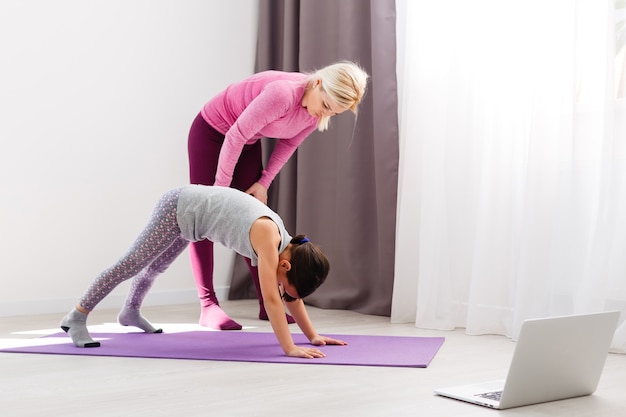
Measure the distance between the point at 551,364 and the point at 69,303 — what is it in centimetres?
241

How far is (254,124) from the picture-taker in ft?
9.62

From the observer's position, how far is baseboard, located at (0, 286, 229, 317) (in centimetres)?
351

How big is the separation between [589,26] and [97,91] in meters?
2.17

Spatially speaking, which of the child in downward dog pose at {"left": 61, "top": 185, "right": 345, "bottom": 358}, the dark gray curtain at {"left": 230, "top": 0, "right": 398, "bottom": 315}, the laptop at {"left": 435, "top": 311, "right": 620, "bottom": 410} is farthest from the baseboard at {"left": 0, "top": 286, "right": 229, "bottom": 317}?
the laptop at {"left": 435, "top": 311, "right": 620, "bottom": 410}

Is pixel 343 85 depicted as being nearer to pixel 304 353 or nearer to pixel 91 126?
pixel 304 353

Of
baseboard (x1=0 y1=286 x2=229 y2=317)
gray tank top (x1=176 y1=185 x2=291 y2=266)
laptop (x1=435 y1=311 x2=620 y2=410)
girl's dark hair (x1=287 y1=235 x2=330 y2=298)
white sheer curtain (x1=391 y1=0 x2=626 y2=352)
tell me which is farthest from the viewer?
baseboard (x1=0 y1=286 x2=229 y2=317)

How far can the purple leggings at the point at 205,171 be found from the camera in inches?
127

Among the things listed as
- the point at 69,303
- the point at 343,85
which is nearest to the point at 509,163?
the point at 343,85

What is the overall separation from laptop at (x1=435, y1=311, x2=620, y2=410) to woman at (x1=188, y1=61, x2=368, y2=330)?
1205 millimetres

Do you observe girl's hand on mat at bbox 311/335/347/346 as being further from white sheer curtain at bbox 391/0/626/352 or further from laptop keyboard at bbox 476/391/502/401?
laptop keyboard at bbox 476/391/502/401

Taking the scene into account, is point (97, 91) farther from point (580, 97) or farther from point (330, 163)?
point (580, 97)

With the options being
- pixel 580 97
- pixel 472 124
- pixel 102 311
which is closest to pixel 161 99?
pixel 102 311

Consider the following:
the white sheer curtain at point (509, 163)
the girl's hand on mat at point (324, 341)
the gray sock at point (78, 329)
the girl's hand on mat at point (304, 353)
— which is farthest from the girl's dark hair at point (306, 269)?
the white sheer curtain at point (509, 163)

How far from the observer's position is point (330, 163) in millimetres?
3898
